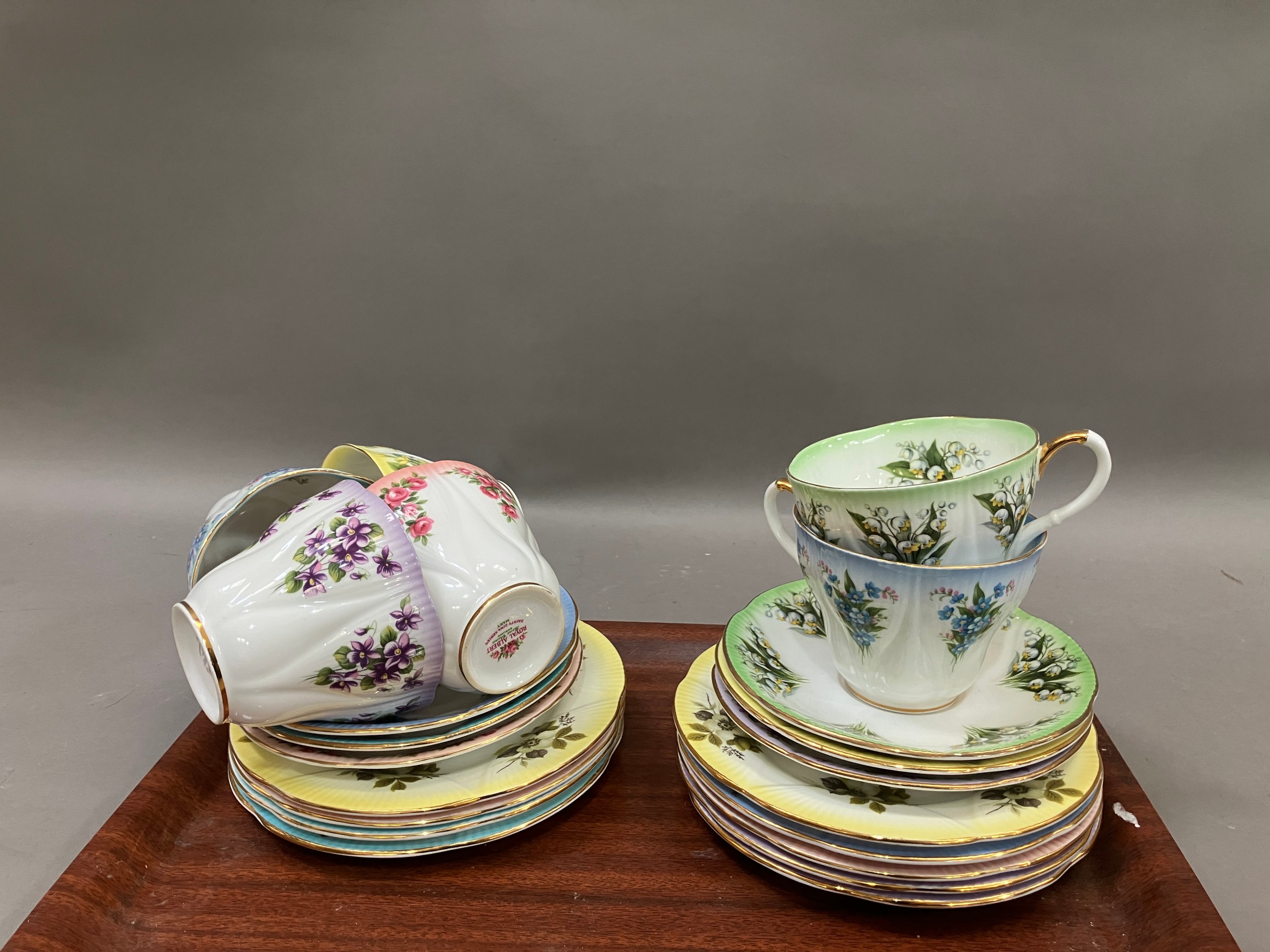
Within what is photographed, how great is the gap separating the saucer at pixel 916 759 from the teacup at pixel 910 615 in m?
0.10

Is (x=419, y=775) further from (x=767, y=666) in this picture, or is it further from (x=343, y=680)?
(x=767, y=666)

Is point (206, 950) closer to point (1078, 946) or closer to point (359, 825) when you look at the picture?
point (359, 825)

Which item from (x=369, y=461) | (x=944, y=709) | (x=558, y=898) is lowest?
(x=558, y=898)

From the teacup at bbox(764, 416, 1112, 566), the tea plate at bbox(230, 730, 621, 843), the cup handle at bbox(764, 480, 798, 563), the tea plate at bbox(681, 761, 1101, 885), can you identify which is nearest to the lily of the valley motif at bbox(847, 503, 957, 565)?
the teacup at bbox(764, 416, 1112, 566)

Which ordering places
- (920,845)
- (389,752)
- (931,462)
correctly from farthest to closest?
1. (931,462)
2. (389,752)
3. (920,845)

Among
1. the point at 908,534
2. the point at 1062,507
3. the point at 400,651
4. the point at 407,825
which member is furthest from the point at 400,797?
the point at 1062,507

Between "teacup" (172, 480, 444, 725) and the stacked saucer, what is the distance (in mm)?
42

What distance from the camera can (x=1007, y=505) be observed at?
2.31 ft

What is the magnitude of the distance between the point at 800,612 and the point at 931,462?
197 mm

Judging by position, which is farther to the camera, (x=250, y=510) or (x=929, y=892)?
(x=250, y=510)

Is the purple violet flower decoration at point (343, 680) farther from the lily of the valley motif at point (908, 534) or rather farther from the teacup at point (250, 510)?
the lily of the valley motif at point (908, 534)

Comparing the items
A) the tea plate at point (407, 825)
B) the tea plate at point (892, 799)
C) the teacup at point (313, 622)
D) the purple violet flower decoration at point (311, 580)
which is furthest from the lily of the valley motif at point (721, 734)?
the purple violet flower decoration at point (311, 580)

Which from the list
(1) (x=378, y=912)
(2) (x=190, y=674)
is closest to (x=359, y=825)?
(1) (x=378, y=912)

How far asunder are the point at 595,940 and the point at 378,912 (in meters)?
0.17
